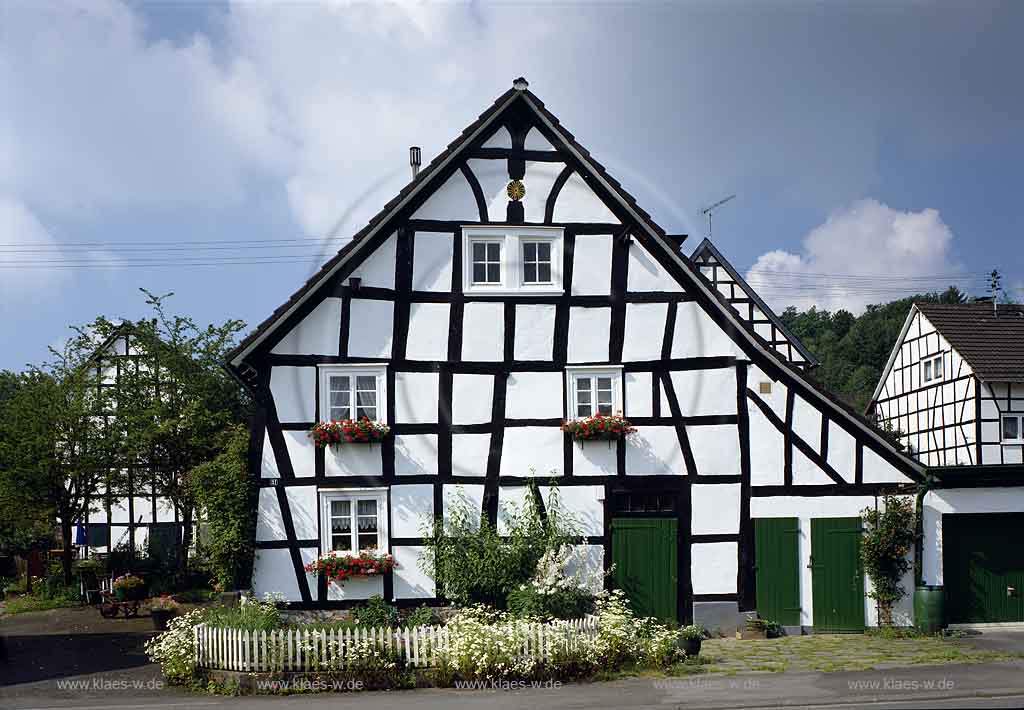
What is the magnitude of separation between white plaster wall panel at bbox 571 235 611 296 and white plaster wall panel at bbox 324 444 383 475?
481 cm

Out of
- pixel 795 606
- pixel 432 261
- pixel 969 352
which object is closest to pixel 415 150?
pixel 432 261

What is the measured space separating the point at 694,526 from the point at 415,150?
407 inches

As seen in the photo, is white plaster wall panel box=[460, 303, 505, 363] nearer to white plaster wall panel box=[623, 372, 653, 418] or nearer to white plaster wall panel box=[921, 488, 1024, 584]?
white plaster wall panel box=[623, 372, 653, 418]

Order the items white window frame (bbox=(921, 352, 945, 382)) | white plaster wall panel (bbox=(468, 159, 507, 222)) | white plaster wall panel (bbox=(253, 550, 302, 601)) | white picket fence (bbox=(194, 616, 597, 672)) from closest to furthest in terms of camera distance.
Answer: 1. white picket fence (bbox=(194, 616, 597, 672))
2. white plaster wall panel (bbox=(253, 550, 302, 601))
3. white plaster wall panel (bbox=(468, 159, 507, 222))
4. white window frame (bbox=(921, 352, 945, 382))

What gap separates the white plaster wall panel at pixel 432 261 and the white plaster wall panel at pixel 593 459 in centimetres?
387

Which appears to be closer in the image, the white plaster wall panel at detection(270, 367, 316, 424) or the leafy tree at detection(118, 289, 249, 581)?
the white plaster wall panel at detection(270, 367, 316, 424)

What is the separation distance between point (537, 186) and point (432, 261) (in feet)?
8.17

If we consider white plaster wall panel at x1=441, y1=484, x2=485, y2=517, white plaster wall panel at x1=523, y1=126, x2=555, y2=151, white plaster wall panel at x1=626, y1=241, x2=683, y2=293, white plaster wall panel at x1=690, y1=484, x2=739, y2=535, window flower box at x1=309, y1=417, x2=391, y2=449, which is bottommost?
white plaster wall panel at x1=690, y1=484, x2=739, y2=535

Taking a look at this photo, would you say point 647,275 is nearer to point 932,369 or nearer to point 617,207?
point 617,207

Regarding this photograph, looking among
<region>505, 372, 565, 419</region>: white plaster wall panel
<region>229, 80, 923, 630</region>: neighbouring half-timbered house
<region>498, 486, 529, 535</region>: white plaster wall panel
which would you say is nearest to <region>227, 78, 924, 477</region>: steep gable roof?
<region>229, 80, 923, 630</region>: neighbouring half-timbered house

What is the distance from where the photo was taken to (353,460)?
18484 mm

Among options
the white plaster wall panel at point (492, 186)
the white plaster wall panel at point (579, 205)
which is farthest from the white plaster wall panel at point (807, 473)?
the white plaster wall panel at point (492, 186)

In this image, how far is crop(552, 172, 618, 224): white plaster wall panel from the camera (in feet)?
63.8

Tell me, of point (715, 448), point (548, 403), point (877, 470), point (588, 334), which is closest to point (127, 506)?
point (548, 403)
